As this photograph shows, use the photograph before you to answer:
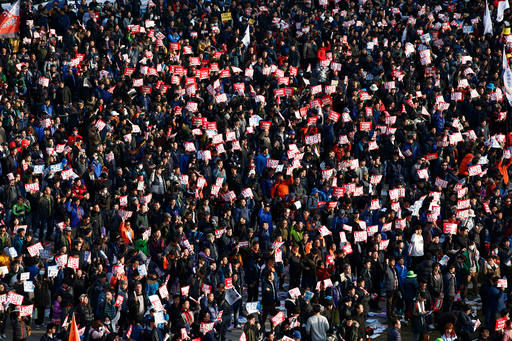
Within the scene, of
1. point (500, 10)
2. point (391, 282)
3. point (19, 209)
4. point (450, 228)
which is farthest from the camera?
point (500, 10)

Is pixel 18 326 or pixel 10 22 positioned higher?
pixel 10 22

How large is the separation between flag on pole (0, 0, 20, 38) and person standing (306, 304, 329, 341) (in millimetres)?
16373

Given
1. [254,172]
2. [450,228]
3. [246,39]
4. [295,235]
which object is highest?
[246,39]

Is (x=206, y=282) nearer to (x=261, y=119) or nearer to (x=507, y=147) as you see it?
A: (x=261, y=119)

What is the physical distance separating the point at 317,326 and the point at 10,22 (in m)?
16.7

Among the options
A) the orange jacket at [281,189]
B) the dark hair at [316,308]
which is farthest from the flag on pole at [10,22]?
the dark hair at [316,308]

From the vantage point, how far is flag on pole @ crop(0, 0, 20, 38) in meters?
33.6

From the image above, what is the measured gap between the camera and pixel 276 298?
23391mm

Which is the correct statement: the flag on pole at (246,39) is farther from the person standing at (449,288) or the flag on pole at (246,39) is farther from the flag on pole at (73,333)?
the flag on pole at (73,333)

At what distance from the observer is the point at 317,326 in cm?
2153

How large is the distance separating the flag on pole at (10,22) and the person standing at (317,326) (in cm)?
1637

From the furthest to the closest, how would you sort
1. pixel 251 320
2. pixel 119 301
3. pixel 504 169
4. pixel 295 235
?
pixel 504 169 → pixel 295 235 → pixel 119 301 → pixel 251 320

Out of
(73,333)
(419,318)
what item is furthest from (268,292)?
(73,333)

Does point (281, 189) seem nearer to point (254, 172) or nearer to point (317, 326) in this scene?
point (254, 172)
